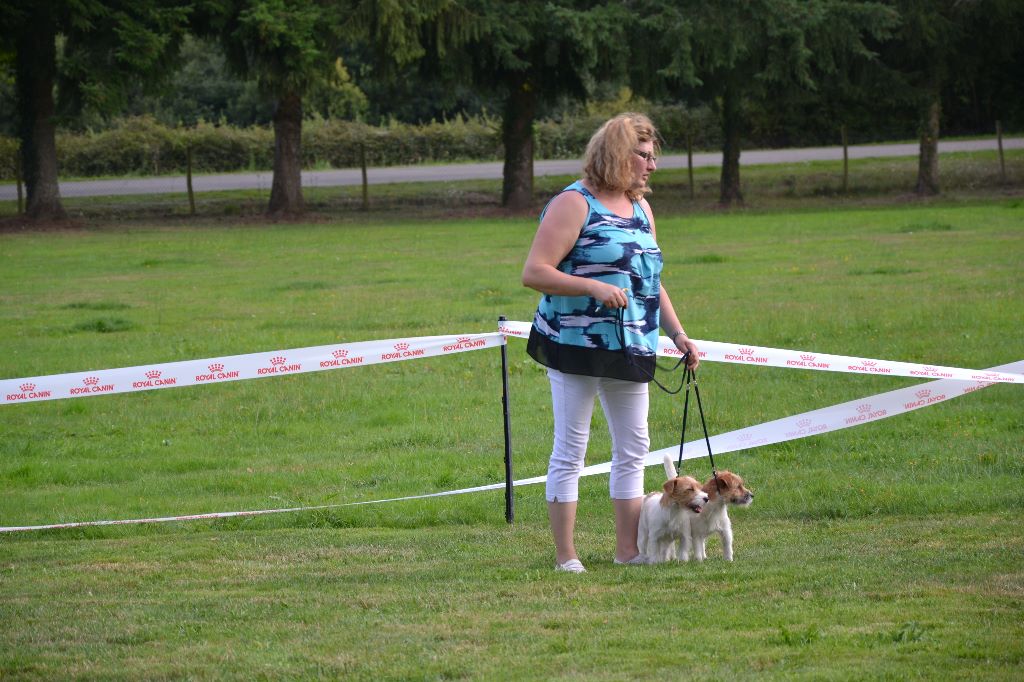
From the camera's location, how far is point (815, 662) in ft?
14.4

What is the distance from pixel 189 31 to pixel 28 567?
27.5 meters

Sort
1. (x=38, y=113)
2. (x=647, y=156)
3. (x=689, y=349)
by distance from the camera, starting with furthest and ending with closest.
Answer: (x=38, y=113), (x=689, y=349), (x=647, y=156)

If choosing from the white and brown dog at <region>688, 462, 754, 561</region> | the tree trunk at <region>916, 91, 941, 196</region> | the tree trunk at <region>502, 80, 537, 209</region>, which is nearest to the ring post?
the white and brown dog at <region>688, 462, 754, 561</region>

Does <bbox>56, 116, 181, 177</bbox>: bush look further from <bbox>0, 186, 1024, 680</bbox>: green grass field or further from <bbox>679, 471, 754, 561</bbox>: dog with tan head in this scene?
<bbox>679, 471, 754, 561</bbox>: dog with tan head

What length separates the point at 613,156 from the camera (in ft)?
17.9

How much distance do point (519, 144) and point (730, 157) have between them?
225 inches

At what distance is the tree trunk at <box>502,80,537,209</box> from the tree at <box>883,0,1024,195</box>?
9.68 m

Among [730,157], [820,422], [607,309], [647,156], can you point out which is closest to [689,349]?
[607,309]

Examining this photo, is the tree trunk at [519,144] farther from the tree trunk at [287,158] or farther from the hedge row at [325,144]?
the hedge row at [325,144]

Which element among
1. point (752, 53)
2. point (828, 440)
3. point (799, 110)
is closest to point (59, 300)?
point (828, 440)

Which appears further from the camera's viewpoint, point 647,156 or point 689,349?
point 689,349

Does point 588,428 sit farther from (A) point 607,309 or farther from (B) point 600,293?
(B) point 600,293

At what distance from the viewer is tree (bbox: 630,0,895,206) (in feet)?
103

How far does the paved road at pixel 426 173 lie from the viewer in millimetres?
42438
